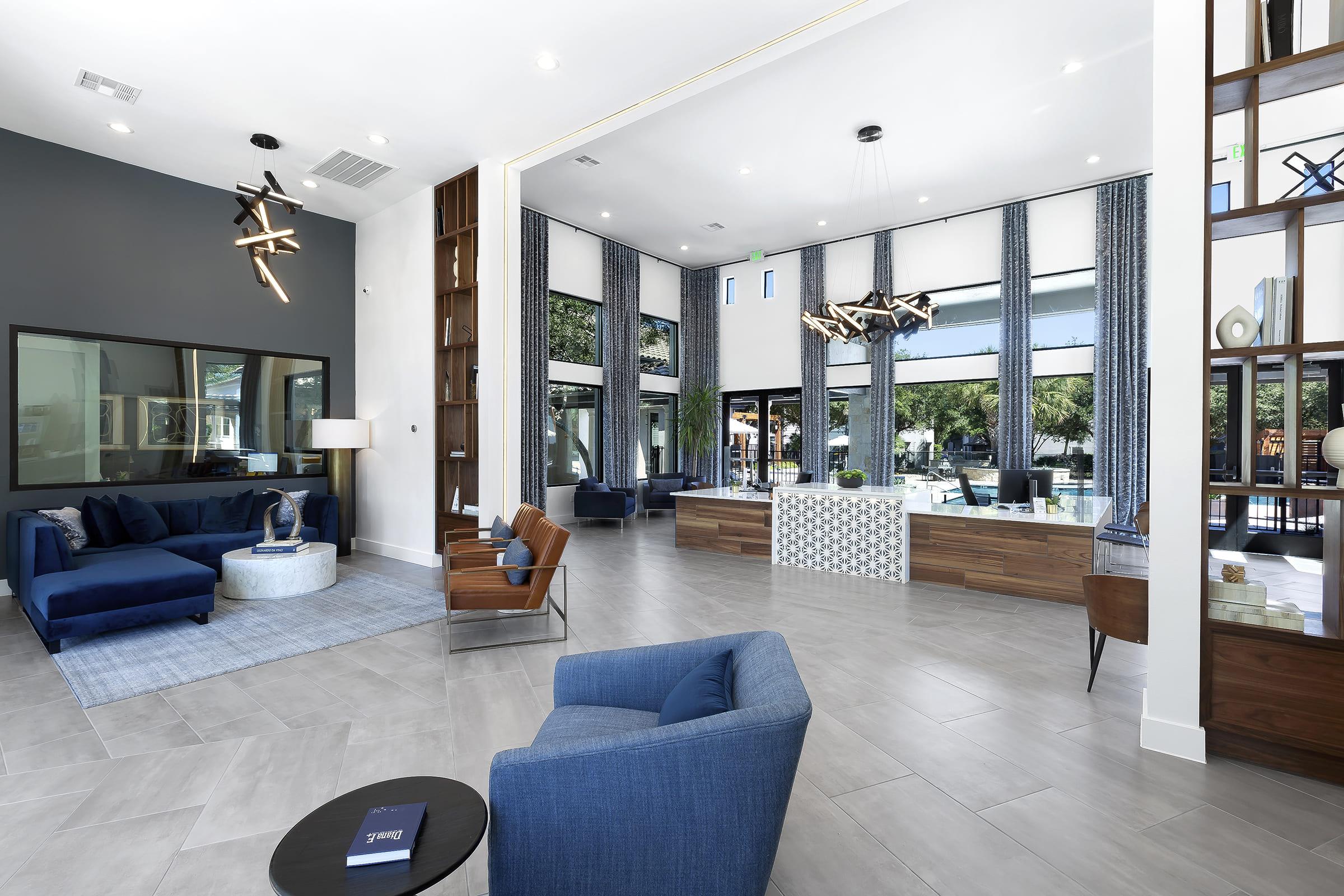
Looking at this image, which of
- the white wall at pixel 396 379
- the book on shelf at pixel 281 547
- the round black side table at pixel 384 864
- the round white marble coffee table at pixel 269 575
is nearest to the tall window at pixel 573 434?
the white wall at pixel 396 379

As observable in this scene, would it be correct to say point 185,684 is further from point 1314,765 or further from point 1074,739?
point 1314,765

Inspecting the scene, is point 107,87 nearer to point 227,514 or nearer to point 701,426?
point 227,514

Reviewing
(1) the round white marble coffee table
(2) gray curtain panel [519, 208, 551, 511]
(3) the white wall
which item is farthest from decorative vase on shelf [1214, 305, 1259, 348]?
(2) gray curtain panel [519, 208, 551, 511]

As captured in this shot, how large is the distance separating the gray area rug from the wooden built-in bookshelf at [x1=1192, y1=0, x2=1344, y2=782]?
4.76 meters

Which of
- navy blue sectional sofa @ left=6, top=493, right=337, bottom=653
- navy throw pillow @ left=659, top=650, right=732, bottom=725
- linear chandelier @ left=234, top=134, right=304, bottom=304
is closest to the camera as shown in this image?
navy throw pillow @ left=659, top=650, right=732, bottom=725

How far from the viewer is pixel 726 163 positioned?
7555 mm

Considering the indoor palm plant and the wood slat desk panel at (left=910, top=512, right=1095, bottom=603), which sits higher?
the indoor palm plant

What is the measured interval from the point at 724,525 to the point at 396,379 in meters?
4.29

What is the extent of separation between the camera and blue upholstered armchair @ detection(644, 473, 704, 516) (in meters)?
11.1

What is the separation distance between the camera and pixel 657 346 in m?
12.0

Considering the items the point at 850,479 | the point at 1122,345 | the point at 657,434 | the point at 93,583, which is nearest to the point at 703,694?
the point at 93,583

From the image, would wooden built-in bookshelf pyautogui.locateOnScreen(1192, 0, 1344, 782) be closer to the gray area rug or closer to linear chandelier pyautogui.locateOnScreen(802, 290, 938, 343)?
linear chandelier pyautogui.locateOnScreen(802, 290, 938, 343)

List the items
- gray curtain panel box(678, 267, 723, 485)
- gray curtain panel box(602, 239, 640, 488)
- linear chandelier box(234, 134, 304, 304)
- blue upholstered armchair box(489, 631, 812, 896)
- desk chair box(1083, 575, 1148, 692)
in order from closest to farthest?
blue upholstered armchair box(489, 631, 812, 896)
desk chair box(1083, 575, 1148, 692)
linear chandelier box(234, 134, 304, 304)
gray curtain panel box(602, 239, 640, 488)
gray curtain panel box(678, 267, 723, 485)

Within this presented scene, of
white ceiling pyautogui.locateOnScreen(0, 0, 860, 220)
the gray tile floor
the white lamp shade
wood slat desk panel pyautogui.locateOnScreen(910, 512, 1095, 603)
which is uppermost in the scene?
white ceiling pyautogui.locateOnScreen(0, 0, 860, 220)
